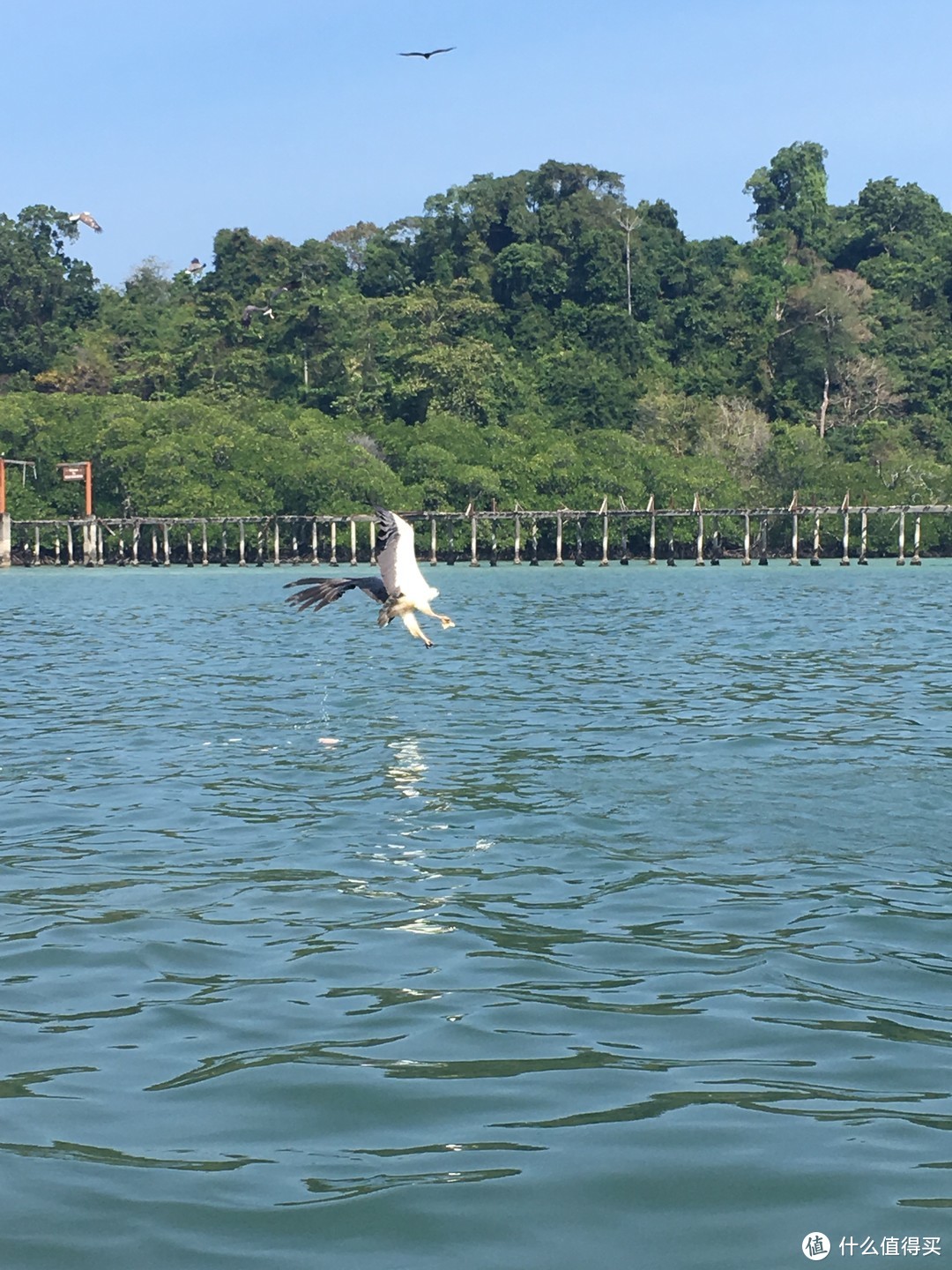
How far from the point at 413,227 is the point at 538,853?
12249cm

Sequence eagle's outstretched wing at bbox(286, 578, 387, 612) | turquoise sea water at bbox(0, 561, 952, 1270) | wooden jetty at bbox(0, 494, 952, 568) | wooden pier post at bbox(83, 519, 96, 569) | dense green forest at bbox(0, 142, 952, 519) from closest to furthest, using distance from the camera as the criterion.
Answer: turquoise sea water at bbox(0, 561, 952, 1270) < eagle's outstretched wing at bbox(286, 578, 387, 612) < wooden jetty at bbox(0, 494, 952, 568) < wooden pier post at bbox(83, 519, 96, 569) < dense green forest at bbox(0, 142, 952, 519)

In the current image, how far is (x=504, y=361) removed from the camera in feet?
358

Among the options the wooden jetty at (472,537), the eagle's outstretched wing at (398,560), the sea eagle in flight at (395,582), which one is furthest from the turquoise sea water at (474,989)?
the wooden jetty at (472,537)

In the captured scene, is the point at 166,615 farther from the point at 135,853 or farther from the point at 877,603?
the point at 135,853

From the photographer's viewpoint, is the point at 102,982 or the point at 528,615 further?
the point at 528,615

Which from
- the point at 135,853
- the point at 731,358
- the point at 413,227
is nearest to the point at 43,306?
the point at 413,227

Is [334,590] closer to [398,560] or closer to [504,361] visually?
[398,560]

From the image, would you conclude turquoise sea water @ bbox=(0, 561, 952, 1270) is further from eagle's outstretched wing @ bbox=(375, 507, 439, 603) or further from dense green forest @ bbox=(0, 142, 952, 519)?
dense green forest @ bbox=(0, 142, 952, 519)

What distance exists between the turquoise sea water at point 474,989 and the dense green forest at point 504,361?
76071 millimetres

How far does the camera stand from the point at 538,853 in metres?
11.2

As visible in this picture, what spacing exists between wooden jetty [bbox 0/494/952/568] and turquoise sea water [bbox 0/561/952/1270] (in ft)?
228

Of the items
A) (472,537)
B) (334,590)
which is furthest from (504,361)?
(334,590)

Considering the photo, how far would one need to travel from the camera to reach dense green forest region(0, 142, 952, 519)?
9456 cm

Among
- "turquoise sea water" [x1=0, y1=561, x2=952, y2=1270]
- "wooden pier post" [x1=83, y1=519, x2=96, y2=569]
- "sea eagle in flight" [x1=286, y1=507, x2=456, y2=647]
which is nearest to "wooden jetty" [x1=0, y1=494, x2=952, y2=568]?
"wooden pier post" [x1=83, y1=519, x2=96, y2=569]
